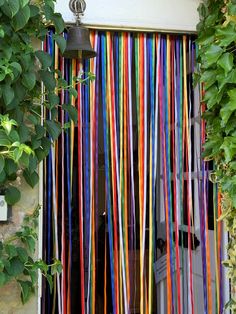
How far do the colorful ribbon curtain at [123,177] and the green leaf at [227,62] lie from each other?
0.45 meters

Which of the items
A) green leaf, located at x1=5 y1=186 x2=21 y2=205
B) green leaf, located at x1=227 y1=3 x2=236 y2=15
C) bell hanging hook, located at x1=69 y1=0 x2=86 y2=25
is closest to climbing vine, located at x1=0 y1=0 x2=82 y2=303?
green leaf, located at x1=5 y1=186 x2=21 y2=205

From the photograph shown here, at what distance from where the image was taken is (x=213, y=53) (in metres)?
2.45

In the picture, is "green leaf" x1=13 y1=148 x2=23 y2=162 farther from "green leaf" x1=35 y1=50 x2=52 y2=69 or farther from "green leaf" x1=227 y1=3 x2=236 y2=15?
"green leaf" x1=227 y1=3 x2=236 y2=15

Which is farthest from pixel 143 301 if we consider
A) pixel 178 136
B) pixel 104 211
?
pixel 178 136

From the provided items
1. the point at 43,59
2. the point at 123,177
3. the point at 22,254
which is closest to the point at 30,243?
the point at 22,254

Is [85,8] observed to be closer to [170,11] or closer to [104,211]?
[170,11]

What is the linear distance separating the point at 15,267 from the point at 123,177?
0.88 metres

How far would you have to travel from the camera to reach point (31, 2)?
232 centimetres

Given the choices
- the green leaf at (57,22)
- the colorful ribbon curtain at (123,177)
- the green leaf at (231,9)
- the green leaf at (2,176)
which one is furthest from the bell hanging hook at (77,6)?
the green leaf at (2,176)

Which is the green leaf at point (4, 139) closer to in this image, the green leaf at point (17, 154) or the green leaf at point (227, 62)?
the green leaf at point (17, 154)

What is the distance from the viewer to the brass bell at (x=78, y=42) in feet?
8.07

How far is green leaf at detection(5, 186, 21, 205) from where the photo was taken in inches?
86.4

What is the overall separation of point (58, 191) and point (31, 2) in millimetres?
1018

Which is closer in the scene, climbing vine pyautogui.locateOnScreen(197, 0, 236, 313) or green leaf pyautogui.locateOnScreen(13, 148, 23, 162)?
green leaf pyautogui.locateOnScreen(13, 148, 23, 162)
